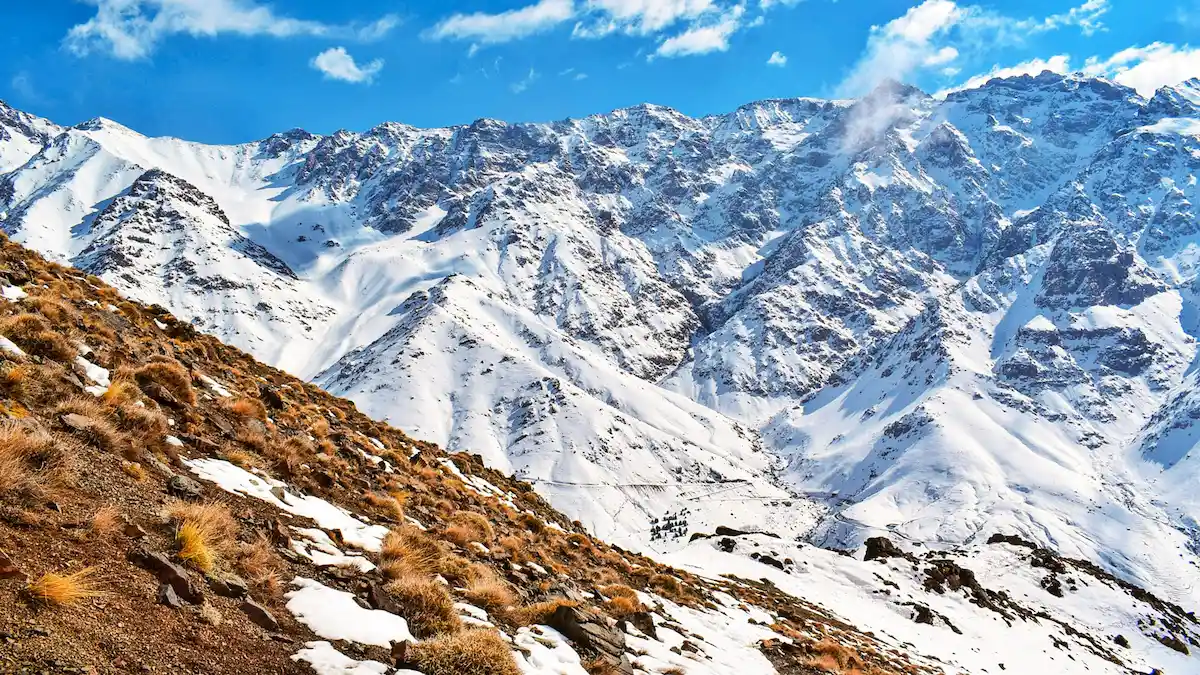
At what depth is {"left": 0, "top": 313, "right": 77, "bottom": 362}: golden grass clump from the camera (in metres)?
10.5

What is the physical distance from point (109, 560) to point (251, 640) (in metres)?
1.57

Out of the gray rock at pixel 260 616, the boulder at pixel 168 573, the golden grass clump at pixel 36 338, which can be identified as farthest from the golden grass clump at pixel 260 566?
the golden grass clump at pixel 36 338

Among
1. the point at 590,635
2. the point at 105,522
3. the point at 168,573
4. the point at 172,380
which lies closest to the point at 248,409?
the point at 172,380

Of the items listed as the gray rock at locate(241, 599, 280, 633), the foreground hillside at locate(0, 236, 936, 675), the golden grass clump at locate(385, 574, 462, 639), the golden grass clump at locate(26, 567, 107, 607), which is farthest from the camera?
the golden grass clump at locate(385, 574, 462, 639)

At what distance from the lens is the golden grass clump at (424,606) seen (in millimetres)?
8508

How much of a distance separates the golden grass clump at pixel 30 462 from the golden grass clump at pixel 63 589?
134cm

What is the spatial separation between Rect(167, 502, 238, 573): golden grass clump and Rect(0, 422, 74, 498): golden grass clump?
1.23 meters

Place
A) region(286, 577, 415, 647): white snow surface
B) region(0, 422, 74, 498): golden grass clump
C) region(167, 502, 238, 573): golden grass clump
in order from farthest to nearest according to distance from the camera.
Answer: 1. region(286, 577, 415, 647): white snow surface
2. region(167, 502, 238, 573): golden grass clump
3. region(0, 422, 74, 498): golden grass clump

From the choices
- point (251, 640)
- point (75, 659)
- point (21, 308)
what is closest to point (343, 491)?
point (21, 308)

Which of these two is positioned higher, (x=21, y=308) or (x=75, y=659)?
(x=21, y=308)

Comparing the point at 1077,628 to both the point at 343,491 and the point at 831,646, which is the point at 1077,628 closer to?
the point at 831,646

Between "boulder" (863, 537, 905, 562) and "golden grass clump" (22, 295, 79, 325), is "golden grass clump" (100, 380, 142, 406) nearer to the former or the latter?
"golden grass clump" (22, 295, 79, 325)

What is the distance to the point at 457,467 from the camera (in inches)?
1009

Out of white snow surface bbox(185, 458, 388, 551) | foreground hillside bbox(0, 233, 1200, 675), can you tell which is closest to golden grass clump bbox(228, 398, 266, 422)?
foreground hillside bbox(0, 233, 1200, 675)
